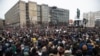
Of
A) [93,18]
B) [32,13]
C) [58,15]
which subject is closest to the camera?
[93,18]

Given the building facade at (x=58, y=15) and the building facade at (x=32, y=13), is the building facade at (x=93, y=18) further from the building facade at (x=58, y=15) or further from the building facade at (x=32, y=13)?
the building facade at (x=58, y=15)

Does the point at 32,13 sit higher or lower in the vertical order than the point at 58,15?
higher

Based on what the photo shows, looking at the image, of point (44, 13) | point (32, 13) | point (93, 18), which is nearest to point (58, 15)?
point (44, 13)

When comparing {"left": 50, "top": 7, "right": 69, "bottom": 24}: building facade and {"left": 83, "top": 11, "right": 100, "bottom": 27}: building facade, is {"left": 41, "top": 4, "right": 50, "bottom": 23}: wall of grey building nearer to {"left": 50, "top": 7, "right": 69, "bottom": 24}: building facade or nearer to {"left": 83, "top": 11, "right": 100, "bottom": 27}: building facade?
{"left": 50, "top": 7, "right": 69, "bottom": 24}: building facade

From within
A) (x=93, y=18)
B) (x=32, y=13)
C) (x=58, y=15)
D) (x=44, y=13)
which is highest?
(x=32, y=13)

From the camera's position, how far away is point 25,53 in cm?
715

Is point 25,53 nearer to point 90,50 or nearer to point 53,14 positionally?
point 90,50

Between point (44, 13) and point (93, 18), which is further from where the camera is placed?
point (44, 13)

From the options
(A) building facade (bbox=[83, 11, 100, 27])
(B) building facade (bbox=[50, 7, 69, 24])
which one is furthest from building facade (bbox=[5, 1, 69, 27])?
(A) building facade (bbox=[83, 11, 100, 27])

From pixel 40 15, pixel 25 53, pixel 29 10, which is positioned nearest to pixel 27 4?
pixel 29 10

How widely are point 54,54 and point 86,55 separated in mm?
1195

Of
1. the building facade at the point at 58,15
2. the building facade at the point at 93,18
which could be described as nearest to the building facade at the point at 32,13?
the building facade at the point at 58,15

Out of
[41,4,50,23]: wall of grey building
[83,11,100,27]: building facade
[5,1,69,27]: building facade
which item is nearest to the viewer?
[83,11,100,27]: building facade

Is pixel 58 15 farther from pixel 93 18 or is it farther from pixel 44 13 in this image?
pixel 93 18
